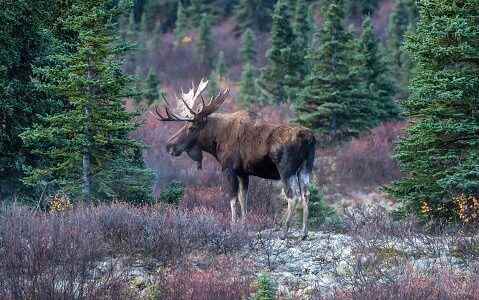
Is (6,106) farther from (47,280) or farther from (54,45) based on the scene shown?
(47,280)

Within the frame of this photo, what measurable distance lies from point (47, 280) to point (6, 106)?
16.2 feet

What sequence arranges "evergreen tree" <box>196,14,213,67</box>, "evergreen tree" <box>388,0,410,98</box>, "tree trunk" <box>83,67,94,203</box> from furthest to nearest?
1. "evergreen tree" <box>196,14,213,67</box>
2. "evergreen tree" <box>388,0,410,98</box>
3. "tree trunk" <box>83,67,94,203</box>

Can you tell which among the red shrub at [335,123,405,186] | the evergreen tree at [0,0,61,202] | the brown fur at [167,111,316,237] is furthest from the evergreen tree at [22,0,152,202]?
the red shrub at [335,123,405,186]

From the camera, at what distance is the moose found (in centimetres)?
1015

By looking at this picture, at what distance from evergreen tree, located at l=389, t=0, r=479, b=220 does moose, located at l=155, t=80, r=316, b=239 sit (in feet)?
6.13

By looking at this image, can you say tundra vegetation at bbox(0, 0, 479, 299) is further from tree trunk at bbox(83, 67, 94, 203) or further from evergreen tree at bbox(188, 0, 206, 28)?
evergreen tree at bbox(188, 0, 206, 28)

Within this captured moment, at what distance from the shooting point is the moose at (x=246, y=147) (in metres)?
10.1

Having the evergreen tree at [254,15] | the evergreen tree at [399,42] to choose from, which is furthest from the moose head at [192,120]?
the evergreen tree at [254,15]

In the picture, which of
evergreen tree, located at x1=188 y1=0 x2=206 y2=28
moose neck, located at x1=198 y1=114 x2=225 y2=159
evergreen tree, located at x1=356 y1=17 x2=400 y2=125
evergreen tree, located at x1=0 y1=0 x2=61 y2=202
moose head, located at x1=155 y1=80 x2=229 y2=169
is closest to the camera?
evergreen tree, located at x1=0 y1=0 x2=61 y2=202

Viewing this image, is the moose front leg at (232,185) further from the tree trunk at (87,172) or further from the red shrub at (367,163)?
the red shrub at (367,163)

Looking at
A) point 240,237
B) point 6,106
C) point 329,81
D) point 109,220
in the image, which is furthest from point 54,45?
point 329,81

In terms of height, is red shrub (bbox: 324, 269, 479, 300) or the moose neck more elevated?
the moose neck

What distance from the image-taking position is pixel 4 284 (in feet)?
22.2

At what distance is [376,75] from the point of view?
2559 centimetres
